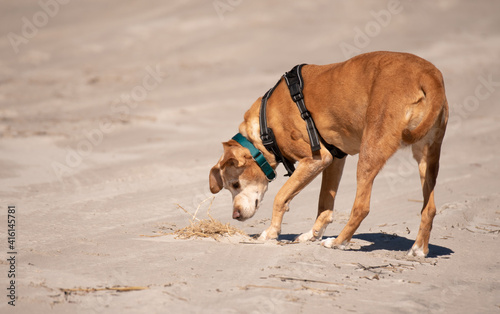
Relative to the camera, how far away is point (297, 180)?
5.61 meters

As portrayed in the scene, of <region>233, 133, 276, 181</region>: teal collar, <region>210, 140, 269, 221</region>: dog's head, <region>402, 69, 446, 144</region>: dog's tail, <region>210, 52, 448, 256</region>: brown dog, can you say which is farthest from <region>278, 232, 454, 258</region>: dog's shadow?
<region>402, 69, 446, 144</region>: dog's tail

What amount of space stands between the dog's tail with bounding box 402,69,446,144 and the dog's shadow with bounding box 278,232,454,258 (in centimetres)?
120

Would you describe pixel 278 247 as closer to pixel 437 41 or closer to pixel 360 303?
pixel 360 303

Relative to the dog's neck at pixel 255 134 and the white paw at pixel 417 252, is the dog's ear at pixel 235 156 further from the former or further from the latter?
the white paw at pixel 417 252

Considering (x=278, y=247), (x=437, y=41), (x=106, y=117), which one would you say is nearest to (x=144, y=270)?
(x=278, y=247)

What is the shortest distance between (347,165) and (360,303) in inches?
230

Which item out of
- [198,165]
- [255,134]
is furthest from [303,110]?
[198,165]

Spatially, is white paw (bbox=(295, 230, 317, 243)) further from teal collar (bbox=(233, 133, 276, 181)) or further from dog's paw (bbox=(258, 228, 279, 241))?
teal collar (bbox=(233, 133, 276, 181))

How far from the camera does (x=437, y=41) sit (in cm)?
1795

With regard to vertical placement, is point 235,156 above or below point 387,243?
above

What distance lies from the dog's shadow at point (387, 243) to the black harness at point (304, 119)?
892 mm

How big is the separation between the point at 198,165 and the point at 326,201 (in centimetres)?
363

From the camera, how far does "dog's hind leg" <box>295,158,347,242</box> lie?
5.80 meters

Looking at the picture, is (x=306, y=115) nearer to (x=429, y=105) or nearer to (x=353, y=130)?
(x=353, y=130)
